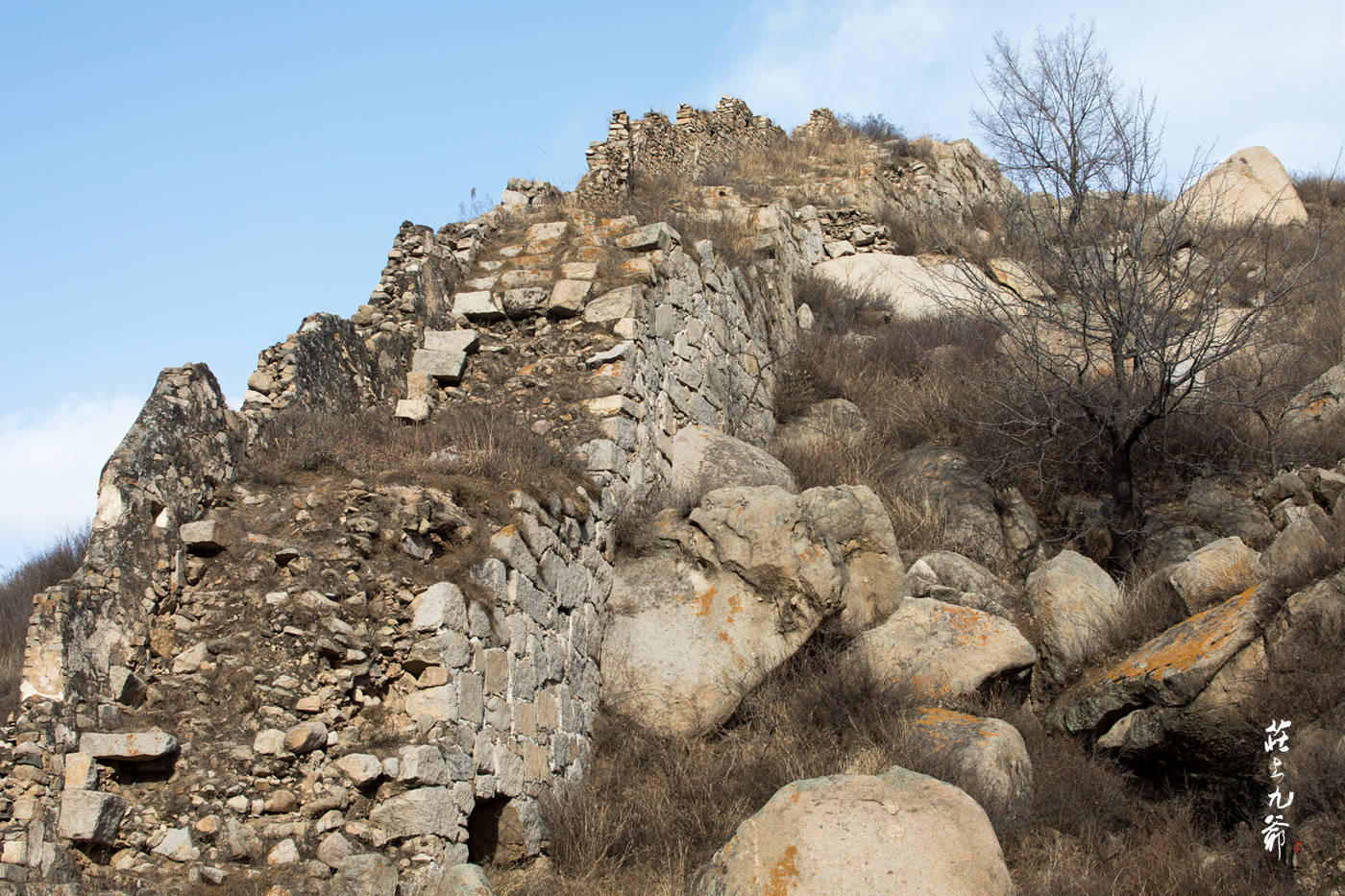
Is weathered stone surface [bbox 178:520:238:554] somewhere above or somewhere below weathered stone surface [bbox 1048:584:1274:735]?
above

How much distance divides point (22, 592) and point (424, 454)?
5772 millimetres

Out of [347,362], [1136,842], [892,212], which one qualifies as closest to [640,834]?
[1136,842]

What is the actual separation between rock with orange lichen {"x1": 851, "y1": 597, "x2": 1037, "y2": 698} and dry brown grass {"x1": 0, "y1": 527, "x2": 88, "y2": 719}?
5.48 m

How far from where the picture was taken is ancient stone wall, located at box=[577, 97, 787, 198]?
15523mm

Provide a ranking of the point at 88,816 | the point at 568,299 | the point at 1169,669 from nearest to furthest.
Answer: the point at 88,816 < the point at 1169,669 < the point at 568,299

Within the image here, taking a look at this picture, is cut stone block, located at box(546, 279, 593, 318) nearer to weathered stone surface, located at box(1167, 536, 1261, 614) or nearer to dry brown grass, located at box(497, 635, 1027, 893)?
dry brown grass, located at box(497, 635, 1027, 893)

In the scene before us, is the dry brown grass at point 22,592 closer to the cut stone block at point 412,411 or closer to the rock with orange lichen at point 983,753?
the cut stone block at point 412,411

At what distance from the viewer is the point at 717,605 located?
22.6 feet

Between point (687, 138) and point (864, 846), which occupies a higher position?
point (687, 138)

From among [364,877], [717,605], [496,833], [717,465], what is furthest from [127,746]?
[717,465]

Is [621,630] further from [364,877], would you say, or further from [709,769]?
[364,877]

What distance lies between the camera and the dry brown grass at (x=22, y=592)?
23.9 feet

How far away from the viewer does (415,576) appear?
5.27 meters

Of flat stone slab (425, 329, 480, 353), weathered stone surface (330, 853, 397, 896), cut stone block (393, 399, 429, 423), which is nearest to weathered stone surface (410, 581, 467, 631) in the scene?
weathered stone surface (330, 853, 397, 896)
